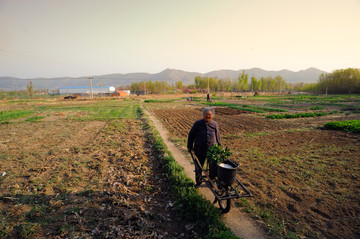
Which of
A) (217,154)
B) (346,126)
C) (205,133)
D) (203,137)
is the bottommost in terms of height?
(346,126)

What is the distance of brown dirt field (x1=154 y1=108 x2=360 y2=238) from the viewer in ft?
13.2

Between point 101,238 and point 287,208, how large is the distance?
13.9 ft

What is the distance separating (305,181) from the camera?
18.7ft

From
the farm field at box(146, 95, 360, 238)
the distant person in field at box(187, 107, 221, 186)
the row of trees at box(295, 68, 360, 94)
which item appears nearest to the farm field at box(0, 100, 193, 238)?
the distant person in field at box(187, 107, 221, 186)

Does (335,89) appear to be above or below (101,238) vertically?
above

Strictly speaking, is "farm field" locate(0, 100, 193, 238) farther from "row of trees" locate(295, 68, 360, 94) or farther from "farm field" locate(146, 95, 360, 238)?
"row of trees" locate(295, 68, 360, 94)

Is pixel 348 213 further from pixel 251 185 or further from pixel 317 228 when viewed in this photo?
pixel 251 185

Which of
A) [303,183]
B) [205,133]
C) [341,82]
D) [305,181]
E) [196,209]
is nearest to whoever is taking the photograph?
[196,209]

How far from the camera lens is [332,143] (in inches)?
373

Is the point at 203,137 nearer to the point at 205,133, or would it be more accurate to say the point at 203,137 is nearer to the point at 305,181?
the point at 205,133

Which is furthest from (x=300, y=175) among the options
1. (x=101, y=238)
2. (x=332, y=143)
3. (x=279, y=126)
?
(x=279, y=126)

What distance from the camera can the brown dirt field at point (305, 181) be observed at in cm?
402

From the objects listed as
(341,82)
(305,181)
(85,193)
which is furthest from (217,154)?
(341,82)

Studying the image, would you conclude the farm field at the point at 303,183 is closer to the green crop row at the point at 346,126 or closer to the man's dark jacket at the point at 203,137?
the green crop row at the point at 346,126
